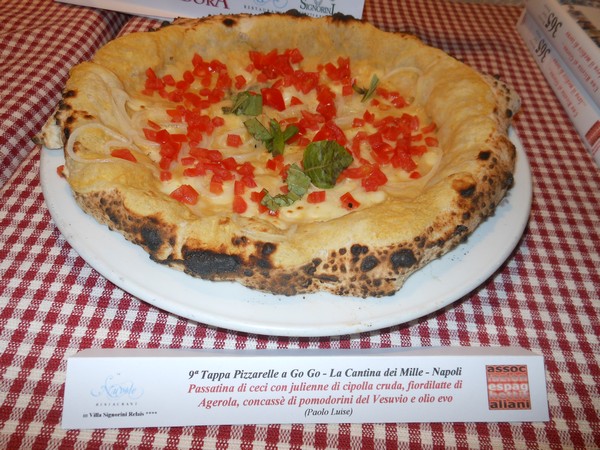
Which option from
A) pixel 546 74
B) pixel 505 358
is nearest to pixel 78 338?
pixel 505 358

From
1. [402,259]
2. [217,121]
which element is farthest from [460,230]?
[217,121]

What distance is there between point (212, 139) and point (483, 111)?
1814 mm

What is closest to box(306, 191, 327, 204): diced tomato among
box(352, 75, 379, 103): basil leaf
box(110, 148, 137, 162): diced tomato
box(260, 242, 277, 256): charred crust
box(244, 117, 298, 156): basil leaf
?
box(244, 117, 298, 156): basil leaf

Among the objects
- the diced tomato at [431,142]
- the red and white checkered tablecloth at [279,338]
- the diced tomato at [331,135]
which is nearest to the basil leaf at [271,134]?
the diced tomato at [331,135]

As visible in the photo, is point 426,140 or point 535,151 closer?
point 426,140

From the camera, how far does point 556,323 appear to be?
3340 millimetres

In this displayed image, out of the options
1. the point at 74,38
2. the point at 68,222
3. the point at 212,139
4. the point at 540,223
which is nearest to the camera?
the point at 68,222

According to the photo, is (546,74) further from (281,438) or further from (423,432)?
(281,438)

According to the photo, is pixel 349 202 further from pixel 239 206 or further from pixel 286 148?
pixel 286 148

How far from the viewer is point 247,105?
375 centimetres

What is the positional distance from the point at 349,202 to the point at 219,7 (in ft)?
10.4

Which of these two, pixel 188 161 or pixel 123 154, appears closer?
pixel 123 154

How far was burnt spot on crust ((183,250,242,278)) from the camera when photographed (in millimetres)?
2604

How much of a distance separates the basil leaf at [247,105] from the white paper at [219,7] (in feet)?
6.05
